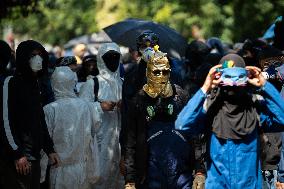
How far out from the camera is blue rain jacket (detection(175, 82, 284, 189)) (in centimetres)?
621

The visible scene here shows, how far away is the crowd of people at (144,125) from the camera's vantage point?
6250 mm

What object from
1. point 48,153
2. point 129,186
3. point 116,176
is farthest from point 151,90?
point 116,176

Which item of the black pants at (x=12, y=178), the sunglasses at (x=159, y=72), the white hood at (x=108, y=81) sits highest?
the sunglasses at (x=159, y=72)

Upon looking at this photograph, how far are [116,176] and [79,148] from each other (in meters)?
1.50

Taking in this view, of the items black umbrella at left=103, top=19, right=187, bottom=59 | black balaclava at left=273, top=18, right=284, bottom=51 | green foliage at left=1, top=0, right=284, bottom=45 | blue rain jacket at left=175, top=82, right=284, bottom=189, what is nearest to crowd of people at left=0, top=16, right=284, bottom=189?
blue rain jacket at left=175, top=82, right=284, bottom=189

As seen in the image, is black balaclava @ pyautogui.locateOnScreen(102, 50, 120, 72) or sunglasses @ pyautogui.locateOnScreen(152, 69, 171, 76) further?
black balaclava @ pyautogui.locateOnScreen(102, 50, 120, 72)

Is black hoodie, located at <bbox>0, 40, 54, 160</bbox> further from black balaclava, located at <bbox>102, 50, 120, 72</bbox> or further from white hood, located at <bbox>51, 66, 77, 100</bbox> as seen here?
black balaclava, located at <bbox>102, 50, 120, 72</bbox>

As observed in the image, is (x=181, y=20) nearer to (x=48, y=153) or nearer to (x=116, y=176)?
(x=116, y=176)

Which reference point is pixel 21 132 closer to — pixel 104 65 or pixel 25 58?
pixel 25 58

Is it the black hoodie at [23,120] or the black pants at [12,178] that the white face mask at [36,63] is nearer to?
the black hoodie at [23,120]

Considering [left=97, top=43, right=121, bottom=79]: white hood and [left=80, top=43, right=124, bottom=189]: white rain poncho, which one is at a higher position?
[left=97, top=43, right=121, bottom=79]: white hood

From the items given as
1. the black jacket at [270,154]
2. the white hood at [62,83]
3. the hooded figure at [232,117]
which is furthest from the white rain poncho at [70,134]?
the hooded figure at [232,117]

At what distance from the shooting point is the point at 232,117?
625cm

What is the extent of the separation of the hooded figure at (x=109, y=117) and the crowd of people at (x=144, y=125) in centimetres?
1
